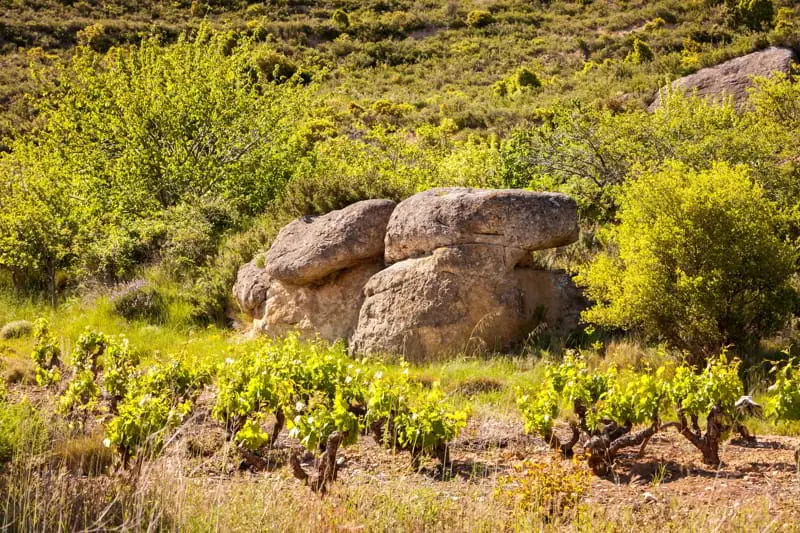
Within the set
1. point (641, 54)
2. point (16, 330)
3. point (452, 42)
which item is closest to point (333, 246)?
point (16, 330)

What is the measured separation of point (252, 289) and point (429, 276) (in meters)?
3.02

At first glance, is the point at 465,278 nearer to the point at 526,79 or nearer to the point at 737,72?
the point at 737,72

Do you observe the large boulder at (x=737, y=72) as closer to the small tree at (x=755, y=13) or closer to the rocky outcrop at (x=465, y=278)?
the small tree at (x=755, y=13)

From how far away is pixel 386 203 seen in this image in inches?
417

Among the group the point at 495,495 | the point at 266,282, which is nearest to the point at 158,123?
the point at 266,282

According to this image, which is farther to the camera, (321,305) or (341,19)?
(341,19)

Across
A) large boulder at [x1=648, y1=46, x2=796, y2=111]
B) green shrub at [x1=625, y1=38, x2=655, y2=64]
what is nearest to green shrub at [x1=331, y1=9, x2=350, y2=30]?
green shrub at [x1=625, y1=38, x2=655, y2=64]

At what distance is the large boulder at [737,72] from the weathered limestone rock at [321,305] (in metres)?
17.6

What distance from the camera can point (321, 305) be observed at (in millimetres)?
10406

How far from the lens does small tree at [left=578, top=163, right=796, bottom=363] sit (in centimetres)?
805

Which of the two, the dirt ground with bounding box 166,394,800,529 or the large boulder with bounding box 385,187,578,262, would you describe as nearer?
the dirt ground with bounding box 166,394,800,529

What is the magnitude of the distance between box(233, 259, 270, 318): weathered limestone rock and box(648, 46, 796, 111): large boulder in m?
18.1

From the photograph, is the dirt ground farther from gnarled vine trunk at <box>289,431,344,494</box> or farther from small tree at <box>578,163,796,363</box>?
small tree at <box>578,163,796,363</box>

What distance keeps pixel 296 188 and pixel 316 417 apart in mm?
7402
